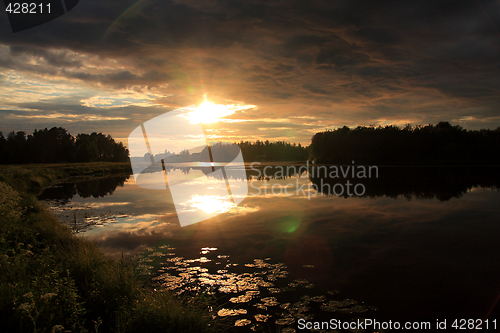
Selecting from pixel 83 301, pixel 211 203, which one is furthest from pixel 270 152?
pixel 83 301

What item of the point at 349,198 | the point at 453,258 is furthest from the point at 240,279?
the point at 349,198

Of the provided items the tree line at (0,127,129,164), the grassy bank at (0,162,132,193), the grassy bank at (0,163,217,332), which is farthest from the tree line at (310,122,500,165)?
the tree line at (0,127,129,164)

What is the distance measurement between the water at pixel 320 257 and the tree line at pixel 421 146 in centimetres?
6301

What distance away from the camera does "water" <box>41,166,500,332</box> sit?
241 inches

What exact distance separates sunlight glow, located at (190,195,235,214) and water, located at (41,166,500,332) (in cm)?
95

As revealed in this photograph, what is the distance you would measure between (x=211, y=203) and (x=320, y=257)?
11.4 metres

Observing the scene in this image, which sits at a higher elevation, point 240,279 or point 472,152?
point 472,152

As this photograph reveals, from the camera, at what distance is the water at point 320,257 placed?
20.1 feet

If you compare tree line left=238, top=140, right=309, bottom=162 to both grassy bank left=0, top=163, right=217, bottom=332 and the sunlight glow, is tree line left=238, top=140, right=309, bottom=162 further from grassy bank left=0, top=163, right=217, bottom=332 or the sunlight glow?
grassy bank left=0, top=163, right=217, bottom=332

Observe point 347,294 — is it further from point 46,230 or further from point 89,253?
point 46,230

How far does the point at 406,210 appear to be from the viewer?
1642 cm

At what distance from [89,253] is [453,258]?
11.3 meters

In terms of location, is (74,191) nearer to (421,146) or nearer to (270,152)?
(421,146)

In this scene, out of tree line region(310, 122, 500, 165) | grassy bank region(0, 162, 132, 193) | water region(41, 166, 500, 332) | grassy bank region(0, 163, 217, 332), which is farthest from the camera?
tree line region(310, 122, 500, 165)
